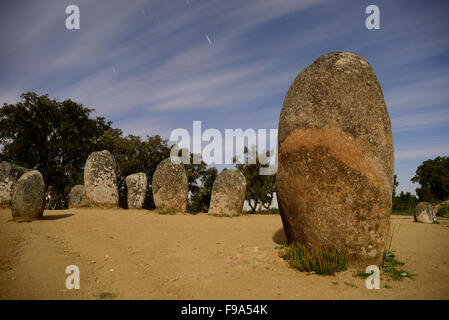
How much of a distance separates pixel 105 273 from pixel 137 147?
20886mm

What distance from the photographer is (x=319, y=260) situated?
511 centimetres

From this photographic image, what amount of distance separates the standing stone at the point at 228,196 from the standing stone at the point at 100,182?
5969 millimetres

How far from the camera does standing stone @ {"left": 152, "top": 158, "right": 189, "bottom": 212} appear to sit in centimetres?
1562

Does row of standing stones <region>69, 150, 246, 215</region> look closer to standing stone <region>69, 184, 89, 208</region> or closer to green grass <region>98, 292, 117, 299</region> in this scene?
standing stone <region>69, 184, 89, 208</region>

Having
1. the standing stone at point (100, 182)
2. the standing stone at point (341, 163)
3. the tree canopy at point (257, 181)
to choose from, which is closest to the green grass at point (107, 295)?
the standing stone at point (341, 163)

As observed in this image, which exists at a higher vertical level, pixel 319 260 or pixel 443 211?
pixel 319 260

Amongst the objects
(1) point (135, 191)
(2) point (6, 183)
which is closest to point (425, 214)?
(1) point (135, 191)

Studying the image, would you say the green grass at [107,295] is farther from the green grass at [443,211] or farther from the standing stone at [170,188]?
the green grass at [443,211]

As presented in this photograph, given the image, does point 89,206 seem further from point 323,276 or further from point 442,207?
point 442,207

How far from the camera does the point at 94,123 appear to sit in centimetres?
2431

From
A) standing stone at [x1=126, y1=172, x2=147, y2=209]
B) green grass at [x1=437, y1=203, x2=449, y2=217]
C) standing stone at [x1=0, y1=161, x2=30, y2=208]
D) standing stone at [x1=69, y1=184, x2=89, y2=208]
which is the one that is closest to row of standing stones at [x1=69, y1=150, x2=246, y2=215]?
standing stone at [x1=69, y1=184, x2=89, y2=208]

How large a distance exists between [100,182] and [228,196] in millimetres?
7548

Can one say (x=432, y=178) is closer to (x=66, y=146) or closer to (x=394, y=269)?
(x=394, y=269)

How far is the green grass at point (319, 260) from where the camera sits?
5.02m
